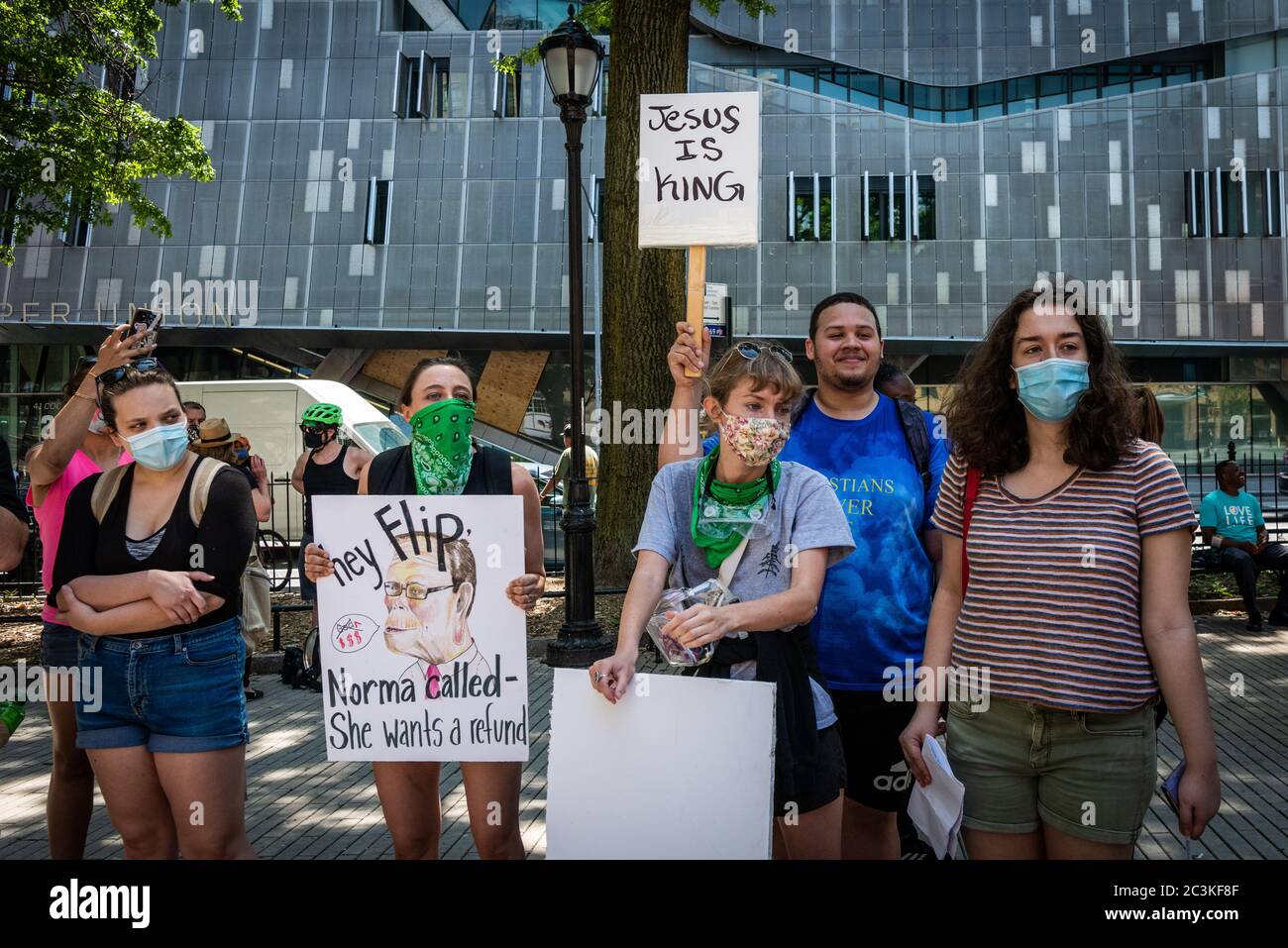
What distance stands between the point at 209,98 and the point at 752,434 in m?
32.6

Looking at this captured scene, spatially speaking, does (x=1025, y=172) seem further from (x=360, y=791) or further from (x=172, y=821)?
(x=172, y=821)

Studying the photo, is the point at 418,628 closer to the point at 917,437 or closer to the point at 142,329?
the point at 142,329

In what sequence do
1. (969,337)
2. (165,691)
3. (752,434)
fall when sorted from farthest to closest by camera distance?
1. (969,337)
2. (165,691)
3. (752,434)

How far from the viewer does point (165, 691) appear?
3.23m

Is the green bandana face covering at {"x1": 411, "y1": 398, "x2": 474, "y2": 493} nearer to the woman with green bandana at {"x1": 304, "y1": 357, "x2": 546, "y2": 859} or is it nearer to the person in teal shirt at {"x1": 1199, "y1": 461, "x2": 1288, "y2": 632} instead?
the woman with green bandana at {"x1": 304, "y1": 357, "x2": 546, "y2": 859}

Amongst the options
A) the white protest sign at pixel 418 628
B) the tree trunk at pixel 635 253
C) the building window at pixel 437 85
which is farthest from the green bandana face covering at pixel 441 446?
the building window at pixel 437 85

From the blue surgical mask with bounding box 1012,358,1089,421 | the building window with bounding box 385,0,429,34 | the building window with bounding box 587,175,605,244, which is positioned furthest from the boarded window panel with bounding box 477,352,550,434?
the blue surgical mask with bounding box 1012,358,1089,421

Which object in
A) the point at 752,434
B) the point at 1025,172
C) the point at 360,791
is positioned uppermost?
the point at 1025,172

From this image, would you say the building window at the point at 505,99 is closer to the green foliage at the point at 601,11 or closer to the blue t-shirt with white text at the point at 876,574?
the green foliage at the point at 601,11

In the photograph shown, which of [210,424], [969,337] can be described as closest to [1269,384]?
[969,337]

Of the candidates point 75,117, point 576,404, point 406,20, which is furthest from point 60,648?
point 406,20

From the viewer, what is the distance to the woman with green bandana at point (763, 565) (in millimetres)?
2768

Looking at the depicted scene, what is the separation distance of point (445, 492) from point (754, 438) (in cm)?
118

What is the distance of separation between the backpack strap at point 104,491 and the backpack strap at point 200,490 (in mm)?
262
